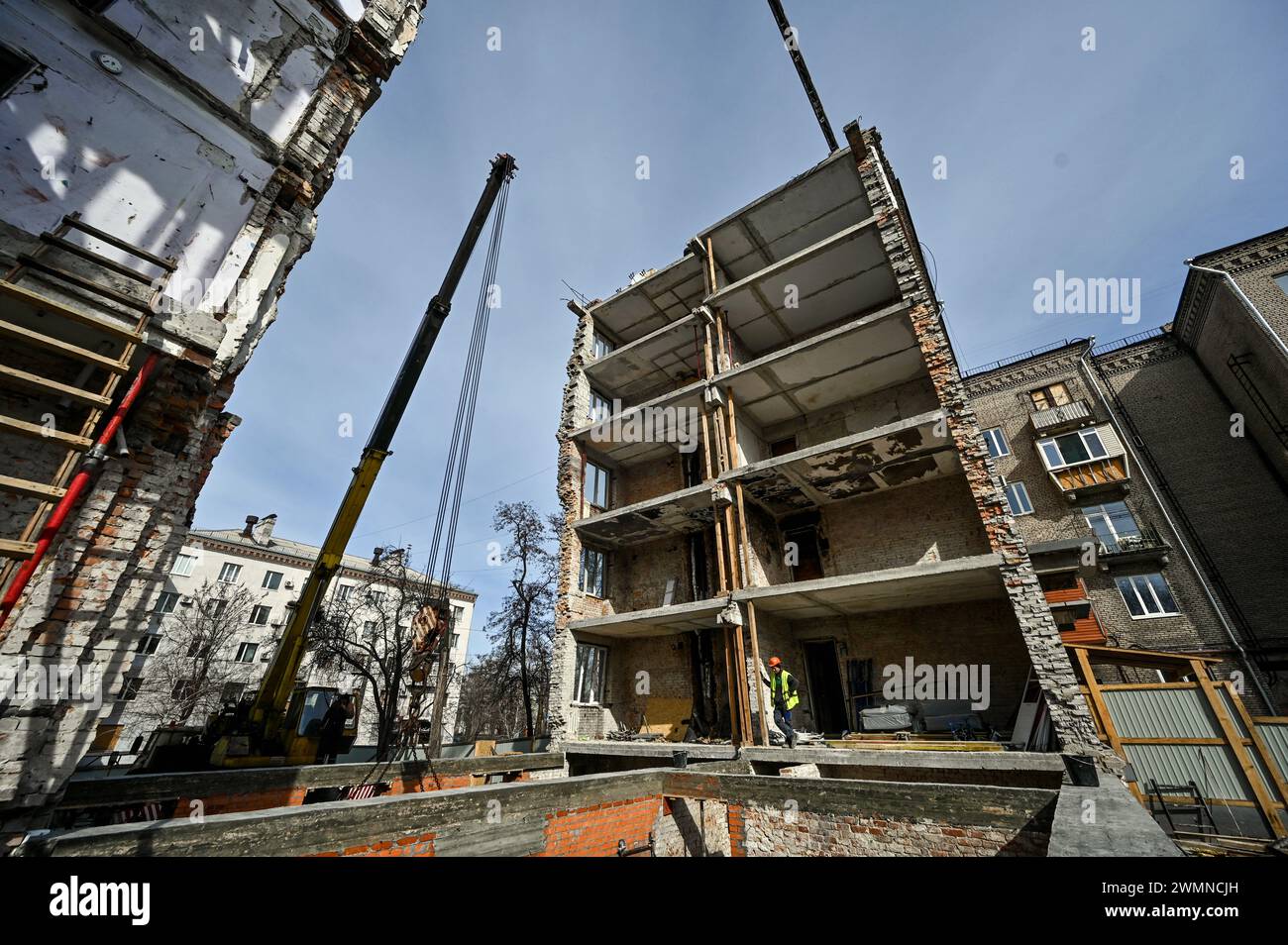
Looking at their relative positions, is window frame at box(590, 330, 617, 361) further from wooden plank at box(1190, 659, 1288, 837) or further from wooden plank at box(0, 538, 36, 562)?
wooden plank at box(1190, 659, 1288, 837)

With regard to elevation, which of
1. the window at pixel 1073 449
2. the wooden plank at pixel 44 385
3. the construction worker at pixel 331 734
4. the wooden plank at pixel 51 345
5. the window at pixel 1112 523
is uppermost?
the window at pixel 1073 449

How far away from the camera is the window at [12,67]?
17.3ft

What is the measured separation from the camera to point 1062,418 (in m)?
19.0

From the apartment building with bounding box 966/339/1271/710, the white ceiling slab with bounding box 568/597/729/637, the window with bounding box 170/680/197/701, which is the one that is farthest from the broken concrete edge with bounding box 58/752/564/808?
the window with bounding box 170/680/197/701

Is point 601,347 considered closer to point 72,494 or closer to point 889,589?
point 889,589

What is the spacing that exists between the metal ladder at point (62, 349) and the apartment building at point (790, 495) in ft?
33.3

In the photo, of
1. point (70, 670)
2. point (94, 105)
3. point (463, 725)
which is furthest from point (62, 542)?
point (463, 725)

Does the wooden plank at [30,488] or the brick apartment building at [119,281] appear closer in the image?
the wooden plank at [30,488]

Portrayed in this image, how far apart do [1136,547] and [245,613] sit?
45.2m

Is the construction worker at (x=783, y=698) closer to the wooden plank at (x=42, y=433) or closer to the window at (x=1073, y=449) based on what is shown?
the wooden plank at (x=42, y=433)

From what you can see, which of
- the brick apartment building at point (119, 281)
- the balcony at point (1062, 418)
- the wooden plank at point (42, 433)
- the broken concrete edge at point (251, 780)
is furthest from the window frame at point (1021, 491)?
the wooden plank at point (42, 433)

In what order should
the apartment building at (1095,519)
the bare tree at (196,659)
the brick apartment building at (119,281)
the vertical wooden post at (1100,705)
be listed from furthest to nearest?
the bare tree at (196,659), the apartment building at (1095,519), the vertical wooden post at (1100,705), the brick apartment building at (119,281)

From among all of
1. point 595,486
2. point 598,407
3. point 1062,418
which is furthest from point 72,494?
point 1062,418
